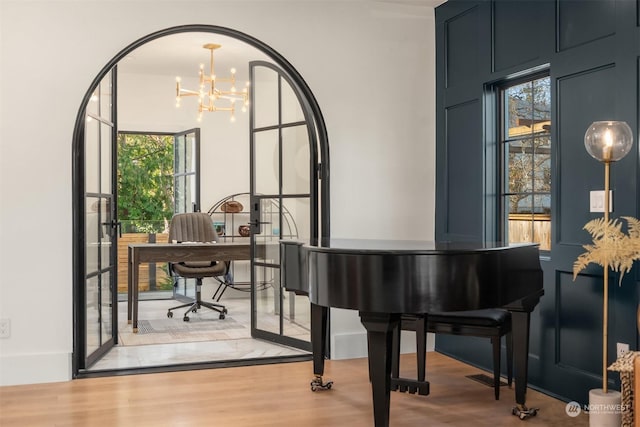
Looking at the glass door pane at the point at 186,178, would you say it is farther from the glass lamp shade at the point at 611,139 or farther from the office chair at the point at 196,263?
the glass lamp shade at the point at 611,139

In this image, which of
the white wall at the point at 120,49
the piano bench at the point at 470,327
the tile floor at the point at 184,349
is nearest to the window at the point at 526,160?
the piano bench at the point at 470,327

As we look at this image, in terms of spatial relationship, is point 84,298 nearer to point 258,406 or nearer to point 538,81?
point 258,406

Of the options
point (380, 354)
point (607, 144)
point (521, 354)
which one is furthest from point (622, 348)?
point (380, 354)

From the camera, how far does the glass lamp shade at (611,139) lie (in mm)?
3152

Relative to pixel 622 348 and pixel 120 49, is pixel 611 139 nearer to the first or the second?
pixel 622 348

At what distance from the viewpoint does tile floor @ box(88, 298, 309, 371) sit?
4.89m

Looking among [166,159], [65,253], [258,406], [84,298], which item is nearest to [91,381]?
[84,298]

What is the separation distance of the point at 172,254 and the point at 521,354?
3.89 m

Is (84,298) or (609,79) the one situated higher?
(609,79)

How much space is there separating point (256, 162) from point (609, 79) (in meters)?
2.90

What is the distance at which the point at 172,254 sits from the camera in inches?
256

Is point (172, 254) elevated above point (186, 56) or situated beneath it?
situated beneath

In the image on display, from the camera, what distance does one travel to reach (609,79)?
3527 mm

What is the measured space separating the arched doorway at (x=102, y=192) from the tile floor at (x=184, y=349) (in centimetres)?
15
